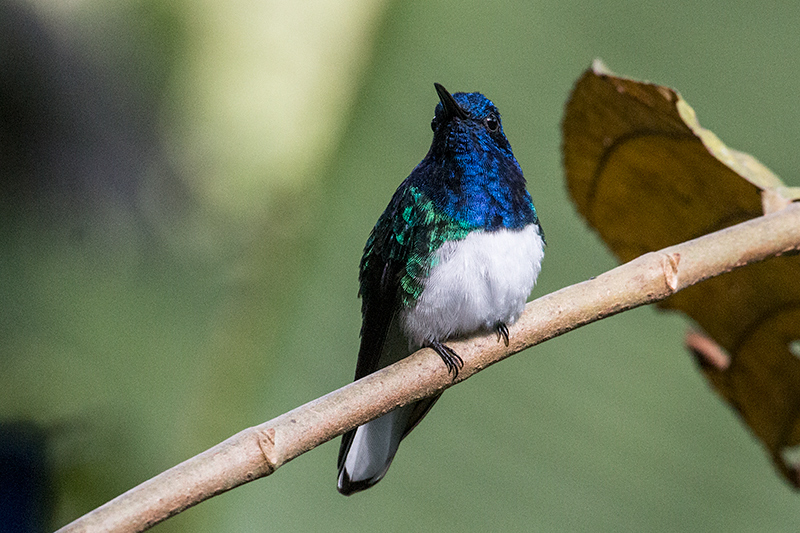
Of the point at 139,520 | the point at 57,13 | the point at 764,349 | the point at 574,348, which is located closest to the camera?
the point at 139,520

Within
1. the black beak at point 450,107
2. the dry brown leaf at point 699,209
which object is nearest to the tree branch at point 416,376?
the dry brown leaf at point 699,209

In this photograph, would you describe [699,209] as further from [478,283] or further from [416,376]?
[416,376]

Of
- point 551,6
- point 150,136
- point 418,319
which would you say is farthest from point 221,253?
point 551,6

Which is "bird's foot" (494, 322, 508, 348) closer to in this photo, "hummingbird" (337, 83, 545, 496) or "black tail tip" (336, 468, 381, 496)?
"hummingbird" (337, 83, 545, 496)

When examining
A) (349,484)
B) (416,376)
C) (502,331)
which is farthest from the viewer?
(349,484)

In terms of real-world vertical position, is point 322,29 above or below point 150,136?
above

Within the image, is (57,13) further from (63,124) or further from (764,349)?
(764,349)

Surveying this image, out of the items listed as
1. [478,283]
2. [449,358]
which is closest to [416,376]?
[449,358]
